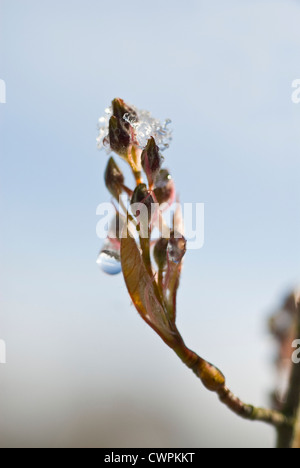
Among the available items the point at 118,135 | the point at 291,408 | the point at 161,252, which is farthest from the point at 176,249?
the point at 291,408

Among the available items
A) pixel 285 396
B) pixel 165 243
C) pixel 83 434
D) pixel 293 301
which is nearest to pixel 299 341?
pixel 285 396

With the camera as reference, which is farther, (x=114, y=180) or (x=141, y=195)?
(x=114, y=180)

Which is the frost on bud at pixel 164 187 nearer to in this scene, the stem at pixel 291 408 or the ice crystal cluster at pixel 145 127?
the ice crystal cluster at pixel 145 127

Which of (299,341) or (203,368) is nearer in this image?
(203,368)

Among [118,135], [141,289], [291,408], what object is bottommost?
[291,408]

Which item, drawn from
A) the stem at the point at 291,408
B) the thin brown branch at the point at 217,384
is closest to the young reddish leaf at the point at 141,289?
the thin brown branch at the point at 217,384

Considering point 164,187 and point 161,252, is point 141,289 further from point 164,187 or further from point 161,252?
point 164,187

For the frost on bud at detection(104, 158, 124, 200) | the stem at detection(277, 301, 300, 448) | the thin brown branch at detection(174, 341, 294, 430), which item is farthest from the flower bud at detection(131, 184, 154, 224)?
the stem at detection(277, 301, 300, 448)
